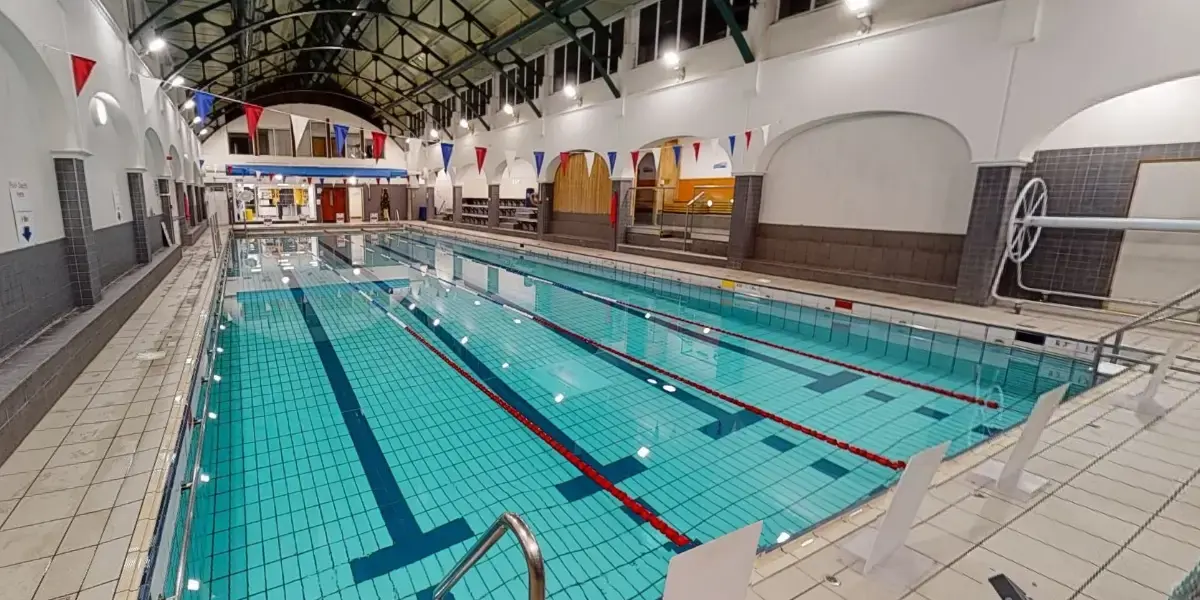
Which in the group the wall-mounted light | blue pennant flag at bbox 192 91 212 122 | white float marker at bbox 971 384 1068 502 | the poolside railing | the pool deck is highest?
the wall-mounted light

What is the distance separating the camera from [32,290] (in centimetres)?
317

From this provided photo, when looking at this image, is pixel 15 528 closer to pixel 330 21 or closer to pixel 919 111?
pixel 919 111

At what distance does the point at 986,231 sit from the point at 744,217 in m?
3.40

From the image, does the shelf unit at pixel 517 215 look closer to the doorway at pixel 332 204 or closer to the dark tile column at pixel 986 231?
the doorway at pixel 332 204

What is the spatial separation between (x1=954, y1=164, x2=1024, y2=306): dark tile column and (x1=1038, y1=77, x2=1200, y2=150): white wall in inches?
25.7

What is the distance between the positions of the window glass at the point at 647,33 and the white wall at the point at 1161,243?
754 centimetres

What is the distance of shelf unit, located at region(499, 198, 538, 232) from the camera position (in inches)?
579

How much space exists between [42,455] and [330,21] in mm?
13681

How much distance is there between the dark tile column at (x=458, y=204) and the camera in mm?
18125

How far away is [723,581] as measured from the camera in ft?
3.79

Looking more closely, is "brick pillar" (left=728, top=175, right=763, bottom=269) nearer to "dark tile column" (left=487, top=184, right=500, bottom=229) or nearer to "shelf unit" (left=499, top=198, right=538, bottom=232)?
"shelf unit" (left=499, top=198, right=538, bottom=232)

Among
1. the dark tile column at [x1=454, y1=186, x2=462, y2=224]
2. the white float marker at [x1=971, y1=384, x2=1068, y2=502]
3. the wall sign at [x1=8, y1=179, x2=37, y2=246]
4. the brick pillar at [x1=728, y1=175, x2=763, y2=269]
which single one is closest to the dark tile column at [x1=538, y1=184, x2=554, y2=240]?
the dark tile column at [x1=454, y1=186, x2=462, y2=224]

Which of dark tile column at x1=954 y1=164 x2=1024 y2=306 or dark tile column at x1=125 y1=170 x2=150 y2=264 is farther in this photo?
dark tile column at x1=125 y1=170 x2=150 y2=264

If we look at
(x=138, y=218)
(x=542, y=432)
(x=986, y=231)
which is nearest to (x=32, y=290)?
(x=542, y=432)
